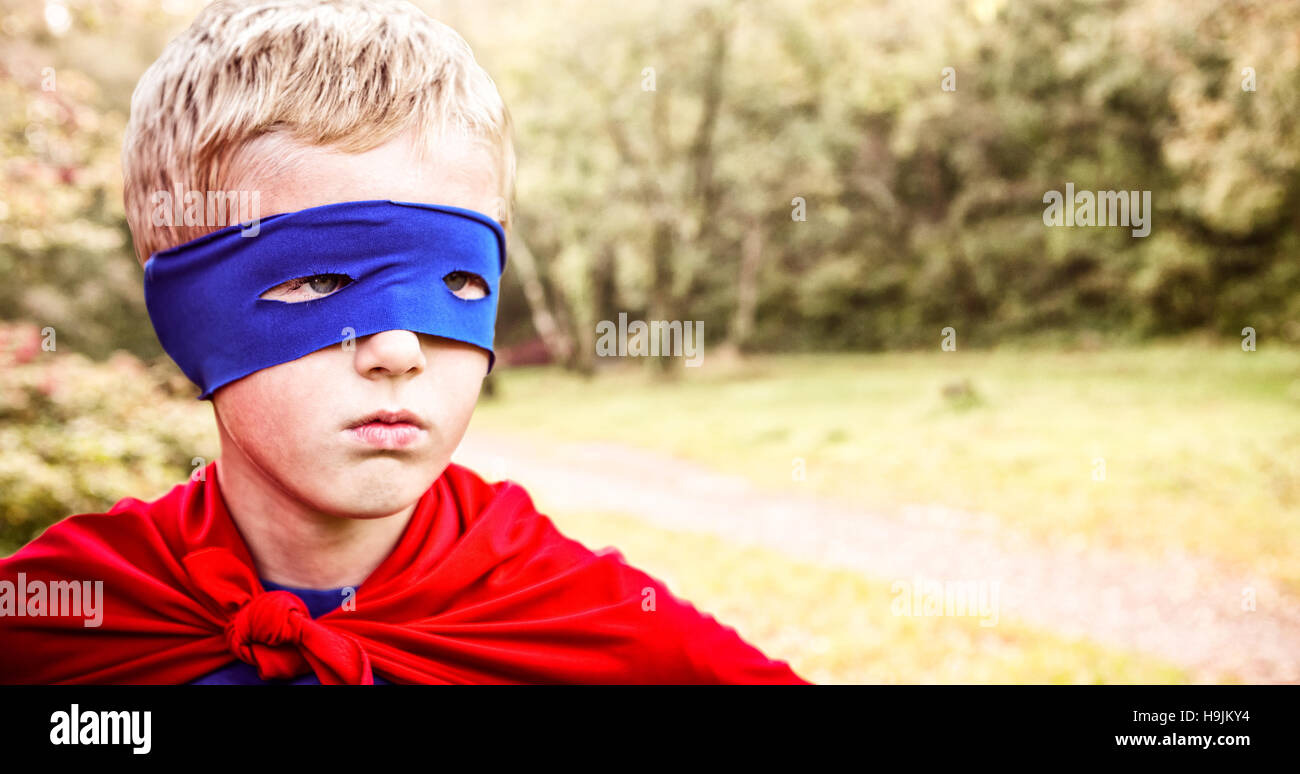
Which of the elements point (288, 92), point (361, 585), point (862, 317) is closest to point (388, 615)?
point (361, 585)

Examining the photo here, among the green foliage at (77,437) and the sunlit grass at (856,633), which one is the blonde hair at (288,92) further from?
the green foliage at (77,437)

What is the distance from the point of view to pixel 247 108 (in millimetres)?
1279

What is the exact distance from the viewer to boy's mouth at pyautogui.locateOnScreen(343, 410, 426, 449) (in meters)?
1.25

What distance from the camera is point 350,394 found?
124 centimetres

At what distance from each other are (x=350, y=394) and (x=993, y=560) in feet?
24.7

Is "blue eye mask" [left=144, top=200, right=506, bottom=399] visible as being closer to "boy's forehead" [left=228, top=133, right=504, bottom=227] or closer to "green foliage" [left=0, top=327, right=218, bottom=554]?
"boy's forehead" [left=228, top=133, right=504, bottom=227]

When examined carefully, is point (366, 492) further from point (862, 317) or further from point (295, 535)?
point (862, 317)

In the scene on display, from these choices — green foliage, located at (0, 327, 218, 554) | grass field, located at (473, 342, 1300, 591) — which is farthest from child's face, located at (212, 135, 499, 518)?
grass field, located at (473, 342, 1300, 591)

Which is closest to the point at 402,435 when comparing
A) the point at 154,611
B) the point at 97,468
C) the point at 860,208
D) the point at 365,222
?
the point at 365,222

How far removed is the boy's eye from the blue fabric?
509 millimetres

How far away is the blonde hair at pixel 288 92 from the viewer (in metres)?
1.27

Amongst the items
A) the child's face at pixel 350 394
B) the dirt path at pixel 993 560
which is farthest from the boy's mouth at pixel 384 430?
the dirt path at pixel 993 560

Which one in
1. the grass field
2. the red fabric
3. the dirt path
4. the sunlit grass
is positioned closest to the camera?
the red fabric
